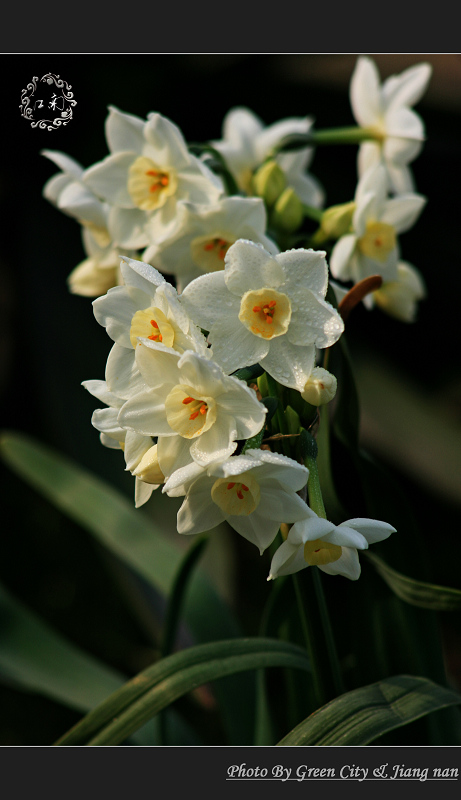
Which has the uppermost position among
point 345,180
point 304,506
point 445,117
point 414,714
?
point 445,117

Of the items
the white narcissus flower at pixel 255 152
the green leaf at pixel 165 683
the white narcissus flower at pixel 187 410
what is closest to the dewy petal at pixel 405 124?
the white narcissus flower at pixel 255 152

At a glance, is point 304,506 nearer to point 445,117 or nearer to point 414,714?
point 414,714

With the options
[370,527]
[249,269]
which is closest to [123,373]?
[249,269]

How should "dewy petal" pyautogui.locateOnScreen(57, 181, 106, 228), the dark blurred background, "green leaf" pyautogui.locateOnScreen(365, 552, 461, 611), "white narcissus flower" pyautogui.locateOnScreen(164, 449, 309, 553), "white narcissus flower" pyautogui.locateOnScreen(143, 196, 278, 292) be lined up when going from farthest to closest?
1. the dark blurred background
2. "dewy petal" pyautogui.locateOnScreen(57, 181, 106, 228)
3. "white narcissus flower" pyautogui.locateOnScreen(143, 196, 278, 292)
4. "green leaf" pyautogui.locateOnScreen(365, 552, 461, 611)
5. "white narcissus flower" pyautogui.locateOnScreen(164, 449, 309, 553)

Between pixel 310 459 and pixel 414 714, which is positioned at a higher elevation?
pixel 310 459

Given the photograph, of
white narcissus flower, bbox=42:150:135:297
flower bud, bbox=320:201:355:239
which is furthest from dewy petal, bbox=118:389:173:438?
flower bud, bbox=320:201:355:239

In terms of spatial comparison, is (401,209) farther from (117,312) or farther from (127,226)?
(117,312)

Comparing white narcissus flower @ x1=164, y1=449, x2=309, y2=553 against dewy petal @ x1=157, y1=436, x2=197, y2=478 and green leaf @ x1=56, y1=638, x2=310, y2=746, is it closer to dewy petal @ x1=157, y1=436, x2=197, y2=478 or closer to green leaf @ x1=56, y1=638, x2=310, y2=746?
dewy petal @ x1=157, y1=436, x2=197, y2=478

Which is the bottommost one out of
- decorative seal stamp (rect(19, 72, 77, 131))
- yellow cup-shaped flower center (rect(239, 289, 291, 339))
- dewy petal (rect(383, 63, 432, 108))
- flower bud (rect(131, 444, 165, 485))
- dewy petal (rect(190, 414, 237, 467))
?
flower bud (rect(131, 444, 165, 485))
